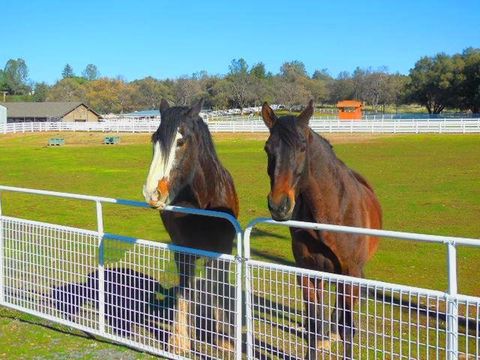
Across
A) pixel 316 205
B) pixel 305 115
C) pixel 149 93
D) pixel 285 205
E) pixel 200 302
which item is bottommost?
pixel 200 302

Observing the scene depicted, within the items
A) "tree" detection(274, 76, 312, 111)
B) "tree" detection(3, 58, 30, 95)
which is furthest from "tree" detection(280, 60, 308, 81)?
"tree" detection(3, 58, 30, 95)

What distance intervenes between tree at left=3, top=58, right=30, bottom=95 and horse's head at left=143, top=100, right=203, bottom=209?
172m

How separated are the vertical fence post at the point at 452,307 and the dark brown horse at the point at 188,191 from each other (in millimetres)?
1840

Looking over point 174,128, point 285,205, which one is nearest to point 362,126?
point 174,128

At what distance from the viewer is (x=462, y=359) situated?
512cm

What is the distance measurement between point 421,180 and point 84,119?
266 feet

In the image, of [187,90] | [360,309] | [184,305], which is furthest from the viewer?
[187,90]

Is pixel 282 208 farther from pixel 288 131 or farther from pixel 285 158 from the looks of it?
pixel 288 131

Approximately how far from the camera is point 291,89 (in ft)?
375

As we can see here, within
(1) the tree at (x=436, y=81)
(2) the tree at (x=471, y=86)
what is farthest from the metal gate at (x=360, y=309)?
(1) the tree at (x=436, y=81)

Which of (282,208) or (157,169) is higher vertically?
(157,169)

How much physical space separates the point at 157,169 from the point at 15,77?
621 feet

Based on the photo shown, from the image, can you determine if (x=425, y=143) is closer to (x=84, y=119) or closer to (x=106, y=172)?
(x=106, y=172)

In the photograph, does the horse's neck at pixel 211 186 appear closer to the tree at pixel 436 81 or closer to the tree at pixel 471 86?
the tree at pixel 471 86
